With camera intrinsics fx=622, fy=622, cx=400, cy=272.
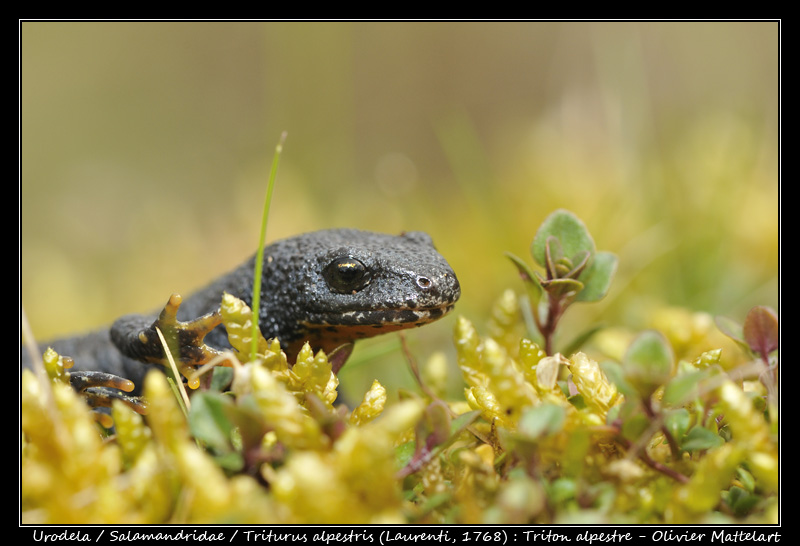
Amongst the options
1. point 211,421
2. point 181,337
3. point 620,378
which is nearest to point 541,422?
point 620,378

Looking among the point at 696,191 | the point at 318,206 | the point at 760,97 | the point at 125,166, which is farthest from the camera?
the point at 125,166

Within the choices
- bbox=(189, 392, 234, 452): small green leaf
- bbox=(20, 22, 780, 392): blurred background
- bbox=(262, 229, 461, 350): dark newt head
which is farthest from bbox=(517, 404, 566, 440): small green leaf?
bbox=(20, 22, 780, 392): blurred background

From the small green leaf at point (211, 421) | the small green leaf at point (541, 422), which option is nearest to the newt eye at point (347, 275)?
the small green leaf at point (211, 421)

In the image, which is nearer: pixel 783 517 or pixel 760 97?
pixel 783 517

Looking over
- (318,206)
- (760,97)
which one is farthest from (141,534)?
(760,97)

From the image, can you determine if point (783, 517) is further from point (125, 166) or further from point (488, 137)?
point (488, 137)

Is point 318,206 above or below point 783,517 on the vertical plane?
below

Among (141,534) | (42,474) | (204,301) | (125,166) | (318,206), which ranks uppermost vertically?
(42,474)
